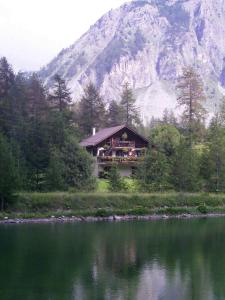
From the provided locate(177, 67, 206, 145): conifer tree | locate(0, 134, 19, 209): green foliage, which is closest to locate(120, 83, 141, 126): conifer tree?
locate(177, 67, 206, 145): conifer tree

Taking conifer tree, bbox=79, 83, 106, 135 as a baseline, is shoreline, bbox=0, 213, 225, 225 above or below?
below

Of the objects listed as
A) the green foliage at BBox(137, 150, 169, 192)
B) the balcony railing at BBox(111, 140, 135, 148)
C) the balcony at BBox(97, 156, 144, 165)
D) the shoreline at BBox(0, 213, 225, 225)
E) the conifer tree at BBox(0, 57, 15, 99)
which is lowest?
the shoreline at BBox(0, 213, 225, 225)

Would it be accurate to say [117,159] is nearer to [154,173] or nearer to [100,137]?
[100,137]

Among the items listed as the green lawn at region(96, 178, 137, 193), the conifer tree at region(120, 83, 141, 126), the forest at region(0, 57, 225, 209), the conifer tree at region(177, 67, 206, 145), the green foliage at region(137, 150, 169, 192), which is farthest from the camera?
the conifer tree at region(120, 83, 141, 126)

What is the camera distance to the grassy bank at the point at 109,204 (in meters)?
57.4

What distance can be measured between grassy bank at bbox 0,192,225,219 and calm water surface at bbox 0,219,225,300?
546 centimetres

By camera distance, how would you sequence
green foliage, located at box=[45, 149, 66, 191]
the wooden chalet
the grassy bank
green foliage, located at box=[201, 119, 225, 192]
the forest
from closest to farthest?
1. the grassy bank
2. green foliage, located at box=[45, 149, 66, 191]
3. the forest
4. green foliage, located at box=[201, 119, 225, 192]
5. the wooden chalet

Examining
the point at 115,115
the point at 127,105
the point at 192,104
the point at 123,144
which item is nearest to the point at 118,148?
the point at 123,144

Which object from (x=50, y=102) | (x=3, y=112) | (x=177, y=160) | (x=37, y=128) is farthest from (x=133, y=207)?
(x=50, y=102)

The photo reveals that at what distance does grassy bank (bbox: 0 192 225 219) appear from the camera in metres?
57.4

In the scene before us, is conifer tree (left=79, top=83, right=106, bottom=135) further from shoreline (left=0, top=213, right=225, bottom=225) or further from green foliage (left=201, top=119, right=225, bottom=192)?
shoreline (left=0, top=213, right=225, bottom=225)

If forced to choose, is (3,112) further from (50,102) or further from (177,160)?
(177,160)

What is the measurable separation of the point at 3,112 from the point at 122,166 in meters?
18.3

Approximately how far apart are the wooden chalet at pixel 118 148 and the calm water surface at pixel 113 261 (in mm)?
24471
